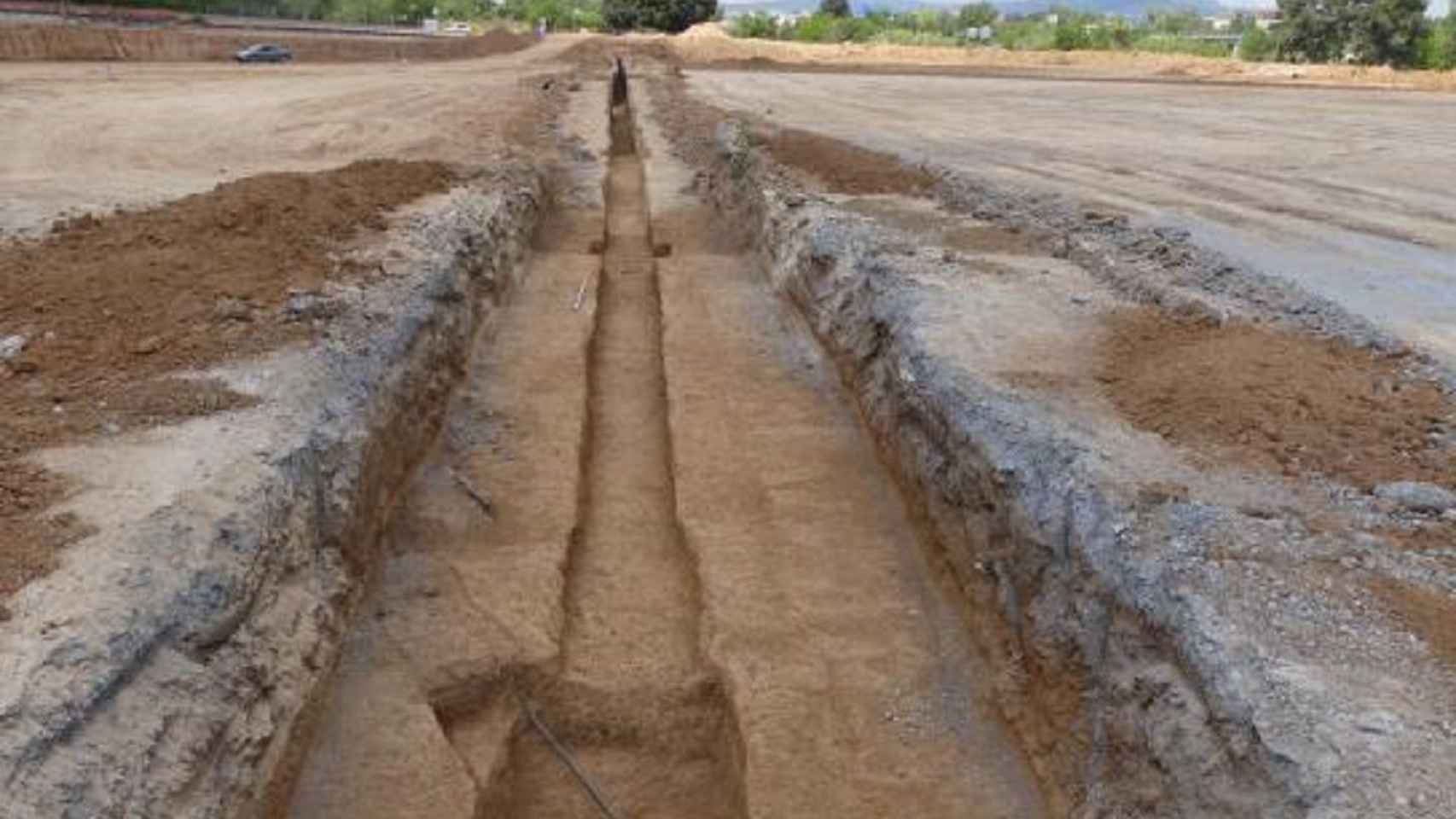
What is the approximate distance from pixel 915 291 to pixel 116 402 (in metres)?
5.39

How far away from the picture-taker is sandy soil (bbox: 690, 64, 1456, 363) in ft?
34.8

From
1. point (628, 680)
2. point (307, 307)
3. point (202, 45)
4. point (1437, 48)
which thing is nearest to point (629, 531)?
point (628, 680)

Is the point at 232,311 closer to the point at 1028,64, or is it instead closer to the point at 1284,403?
the point at 1284,403

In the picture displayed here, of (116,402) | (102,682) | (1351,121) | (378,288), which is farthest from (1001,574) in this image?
(1351,121)

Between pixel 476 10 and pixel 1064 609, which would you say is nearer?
pixel 1064 609

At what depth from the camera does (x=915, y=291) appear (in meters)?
9.45

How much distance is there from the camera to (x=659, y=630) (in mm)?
6887

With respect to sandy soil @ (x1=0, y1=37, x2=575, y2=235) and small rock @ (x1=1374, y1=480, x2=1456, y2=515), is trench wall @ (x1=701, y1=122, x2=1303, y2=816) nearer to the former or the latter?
small rock @ (x1=1374, y1=480, x2=1456, y2=515)

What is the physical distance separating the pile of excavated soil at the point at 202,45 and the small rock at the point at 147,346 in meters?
34.4

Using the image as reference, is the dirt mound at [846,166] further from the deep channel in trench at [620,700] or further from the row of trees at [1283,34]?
the row of trees at [1283,34]

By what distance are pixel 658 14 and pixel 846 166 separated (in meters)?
71.3

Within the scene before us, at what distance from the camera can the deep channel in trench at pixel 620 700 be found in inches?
233

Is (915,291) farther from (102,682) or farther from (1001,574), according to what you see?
(102,682)

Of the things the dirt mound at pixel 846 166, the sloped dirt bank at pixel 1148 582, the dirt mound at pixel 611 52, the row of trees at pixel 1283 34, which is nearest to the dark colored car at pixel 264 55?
the dirt mound at pixel 611 52
